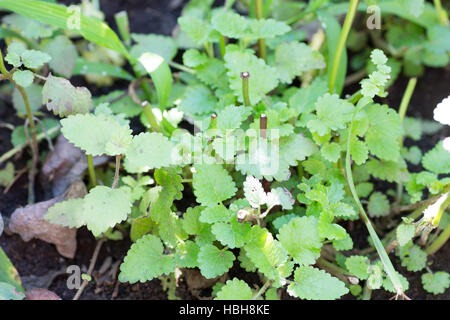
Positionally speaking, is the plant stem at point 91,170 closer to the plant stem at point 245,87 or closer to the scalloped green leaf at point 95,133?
the scalloped green leaf at point 95,133

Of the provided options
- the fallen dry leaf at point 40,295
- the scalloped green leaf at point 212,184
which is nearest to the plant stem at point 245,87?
the scalloped green leaf at point 212,184

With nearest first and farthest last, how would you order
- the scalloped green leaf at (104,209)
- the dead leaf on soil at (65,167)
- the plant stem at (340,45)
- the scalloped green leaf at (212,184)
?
the scalloped green leaf at (104,209) → the scalloped green leaf at (212,184) → the plant stem at (340,45) → the dead leaf on soil at (65,167)

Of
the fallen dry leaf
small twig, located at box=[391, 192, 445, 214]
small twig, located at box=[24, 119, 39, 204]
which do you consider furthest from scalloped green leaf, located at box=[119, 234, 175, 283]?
small twig, located at box=[391, 192, 445, 214]

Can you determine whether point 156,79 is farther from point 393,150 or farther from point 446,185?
point 446,185

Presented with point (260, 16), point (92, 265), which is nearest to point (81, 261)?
point (92, 265)

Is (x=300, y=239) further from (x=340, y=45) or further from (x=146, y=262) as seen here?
(x=340, y=45)

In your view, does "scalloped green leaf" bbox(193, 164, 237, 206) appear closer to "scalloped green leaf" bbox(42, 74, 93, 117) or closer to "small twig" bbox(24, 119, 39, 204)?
"scalloped green leaf" bbox(42, 74, 93, 117)
